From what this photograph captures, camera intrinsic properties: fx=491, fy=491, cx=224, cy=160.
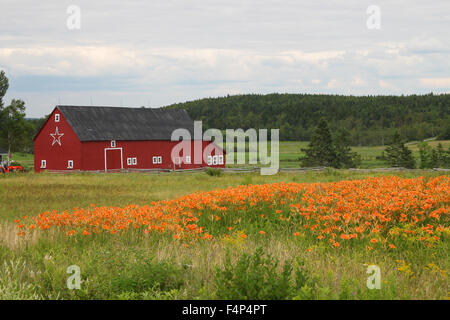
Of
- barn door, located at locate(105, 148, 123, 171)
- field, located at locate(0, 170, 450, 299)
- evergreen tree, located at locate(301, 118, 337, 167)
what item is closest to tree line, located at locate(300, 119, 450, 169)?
evergreen tree, located at locate(301, 118, 337, 167)

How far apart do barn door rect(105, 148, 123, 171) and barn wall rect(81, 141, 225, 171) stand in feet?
0.92

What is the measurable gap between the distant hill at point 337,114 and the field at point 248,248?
360 ft

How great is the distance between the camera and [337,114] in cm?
13175

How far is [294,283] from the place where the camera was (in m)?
5.72

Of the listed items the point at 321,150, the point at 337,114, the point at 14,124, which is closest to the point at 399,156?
the point at 321,150

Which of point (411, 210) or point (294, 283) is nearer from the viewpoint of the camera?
point (294, 283)

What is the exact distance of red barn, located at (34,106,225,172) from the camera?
4375cm

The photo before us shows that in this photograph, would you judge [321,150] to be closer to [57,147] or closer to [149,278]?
[57,147]

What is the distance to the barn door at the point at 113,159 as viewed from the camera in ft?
146

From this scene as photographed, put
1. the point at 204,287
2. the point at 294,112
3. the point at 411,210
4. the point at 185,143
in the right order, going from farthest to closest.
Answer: the point at 294,112
the point at 185,143
the point at 411,210
the point at 204,287

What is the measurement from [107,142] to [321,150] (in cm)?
3140
